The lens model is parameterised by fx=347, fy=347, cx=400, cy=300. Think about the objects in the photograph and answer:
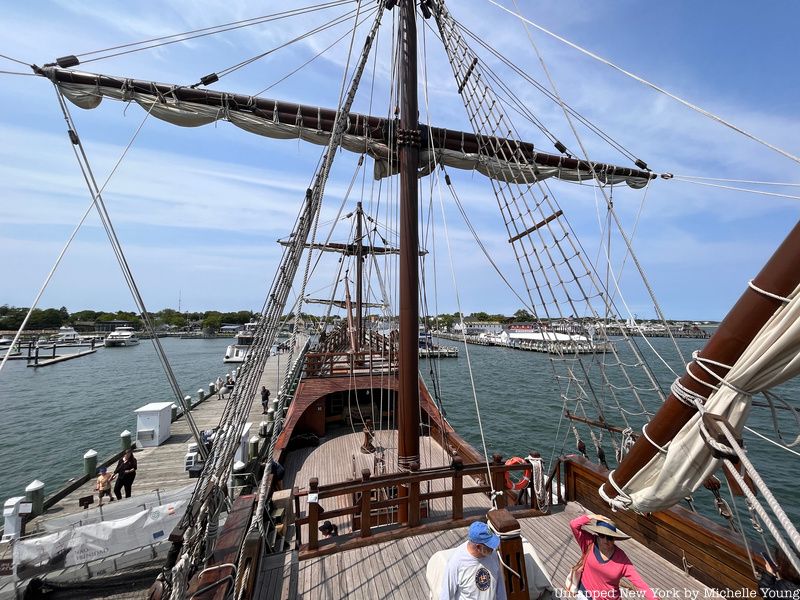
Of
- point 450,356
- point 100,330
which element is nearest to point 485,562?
Answer: point 450,356

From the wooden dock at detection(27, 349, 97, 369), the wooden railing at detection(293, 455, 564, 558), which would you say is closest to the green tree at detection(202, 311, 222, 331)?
the wooden dock at detection(27, 349, 97, 369)

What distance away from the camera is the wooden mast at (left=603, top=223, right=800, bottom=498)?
6.08ft

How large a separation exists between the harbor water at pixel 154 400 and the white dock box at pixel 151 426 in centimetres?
357

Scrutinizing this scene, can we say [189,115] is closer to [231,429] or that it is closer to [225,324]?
[231,429]

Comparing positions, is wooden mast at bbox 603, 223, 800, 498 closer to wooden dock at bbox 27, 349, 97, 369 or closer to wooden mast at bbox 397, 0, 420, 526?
wooden mast at bbox 397, 0, 420, 526

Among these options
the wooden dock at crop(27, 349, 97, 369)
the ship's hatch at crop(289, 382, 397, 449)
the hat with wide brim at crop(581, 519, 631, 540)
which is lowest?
the wooden dock at crop(27, 349, 97, 369)

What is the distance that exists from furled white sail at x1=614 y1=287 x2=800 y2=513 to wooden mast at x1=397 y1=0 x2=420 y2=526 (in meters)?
3.26

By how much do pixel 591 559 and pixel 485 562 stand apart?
3.14 ft

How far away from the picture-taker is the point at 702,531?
3977mm

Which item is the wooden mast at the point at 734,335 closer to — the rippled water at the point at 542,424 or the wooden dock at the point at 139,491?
the wooden dock at the point at 139,491

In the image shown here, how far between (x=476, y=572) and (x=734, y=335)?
253 centimetres

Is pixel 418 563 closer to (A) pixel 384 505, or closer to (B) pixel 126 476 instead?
(A) pixel 384 505

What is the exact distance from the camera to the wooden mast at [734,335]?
6.08 feet

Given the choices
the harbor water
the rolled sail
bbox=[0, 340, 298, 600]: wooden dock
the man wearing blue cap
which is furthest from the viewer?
the harbor water
